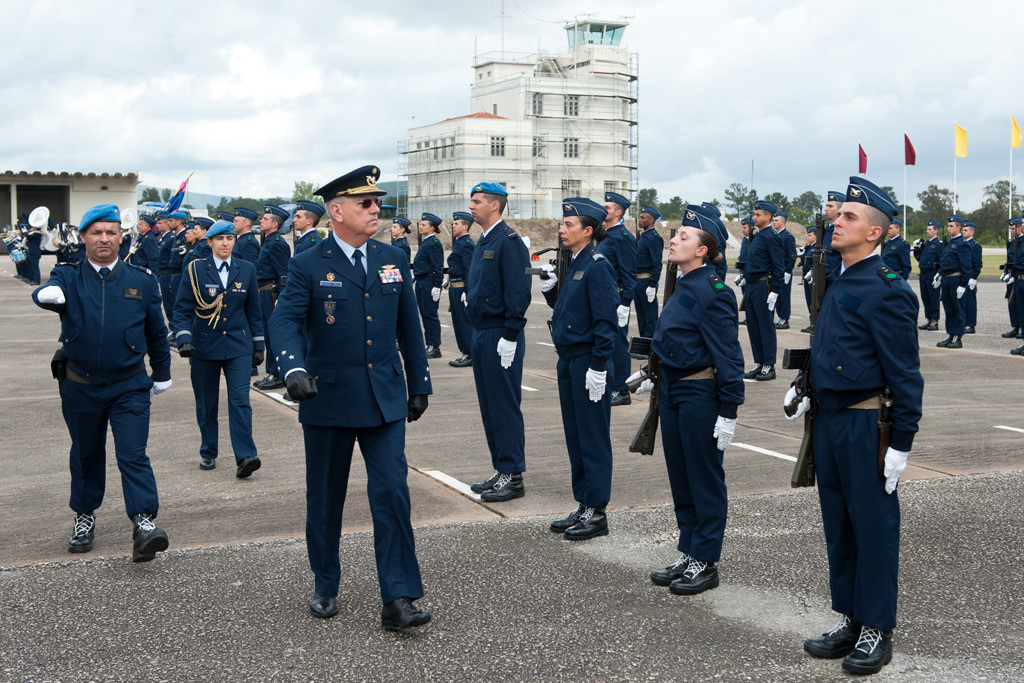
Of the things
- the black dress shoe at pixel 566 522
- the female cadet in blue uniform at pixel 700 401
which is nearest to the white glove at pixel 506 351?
the black dress shoe at pixel 566 522

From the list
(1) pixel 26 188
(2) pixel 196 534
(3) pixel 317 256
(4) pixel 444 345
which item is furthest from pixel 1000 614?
(1) pixel 26 188

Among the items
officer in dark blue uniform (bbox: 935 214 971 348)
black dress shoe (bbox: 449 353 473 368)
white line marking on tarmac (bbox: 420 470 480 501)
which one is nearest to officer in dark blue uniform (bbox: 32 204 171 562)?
white line marking on tarmac (bbox: 420 470 480 501)

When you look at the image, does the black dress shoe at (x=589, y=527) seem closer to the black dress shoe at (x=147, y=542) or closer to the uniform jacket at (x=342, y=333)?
the uniform jacket at (x=342, y=333)

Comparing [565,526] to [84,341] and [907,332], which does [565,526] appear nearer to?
[907,332]

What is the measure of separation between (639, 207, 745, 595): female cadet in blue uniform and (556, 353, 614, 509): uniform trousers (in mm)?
814

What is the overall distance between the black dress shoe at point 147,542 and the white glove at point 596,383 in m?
2.50

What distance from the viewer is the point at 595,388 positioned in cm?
605

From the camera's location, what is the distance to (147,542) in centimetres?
545

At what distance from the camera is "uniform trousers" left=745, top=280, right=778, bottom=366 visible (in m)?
12.8

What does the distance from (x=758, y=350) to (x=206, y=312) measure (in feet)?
24.6

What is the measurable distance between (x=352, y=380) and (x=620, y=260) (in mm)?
7077

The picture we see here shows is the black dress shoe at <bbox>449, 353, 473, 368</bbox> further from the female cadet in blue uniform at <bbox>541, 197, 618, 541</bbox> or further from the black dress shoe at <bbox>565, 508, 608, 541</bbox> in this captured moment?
the black dress shoe at <bbox>565, 508, 608, 541</bbox>

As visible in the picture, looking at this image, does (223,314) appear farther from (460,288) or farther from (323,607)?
(460,288)

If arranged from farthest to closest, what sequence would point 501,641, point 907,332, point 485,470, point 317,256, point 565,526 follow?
point 485,470 < point 565,526 < point 317,256 < point 501,641 < point 907,332
